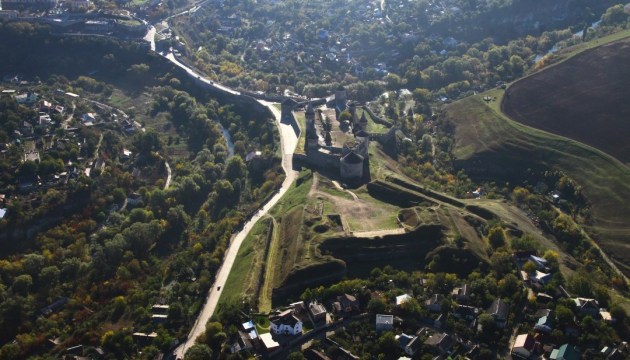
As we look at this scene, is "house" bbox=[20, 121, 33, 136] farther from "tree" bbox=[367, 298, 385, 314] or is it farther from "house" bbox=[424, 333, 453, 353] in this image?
"house" bbox=[424, 333, 453, 353]

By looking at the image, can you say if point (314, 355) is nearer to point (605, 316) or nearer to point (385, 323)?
point (385, 323)

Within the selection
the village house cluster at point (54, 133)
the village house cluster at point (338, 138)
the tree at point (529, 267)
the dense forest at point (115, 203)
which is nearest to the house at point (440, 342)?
the tree at point (529, 267)

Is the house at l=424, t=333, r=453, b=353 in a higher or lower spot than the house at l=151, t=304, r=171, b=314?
higher

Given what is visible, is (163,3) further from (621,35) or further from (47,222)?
(621,35)

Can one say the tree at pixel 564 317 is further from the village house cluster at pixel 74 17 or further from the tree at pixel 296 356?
the village house cluster at pixel 74 17

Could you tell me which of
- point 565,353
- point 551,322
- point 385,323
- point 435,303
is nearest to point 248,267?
point 385,323

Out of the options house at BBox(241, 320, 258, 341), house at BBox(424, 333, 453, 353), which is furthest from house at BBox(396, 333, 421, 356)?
house at BBox(241, 320, 258, 341)
